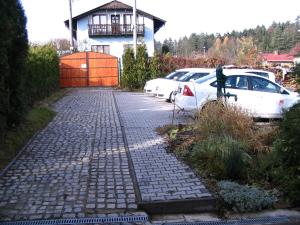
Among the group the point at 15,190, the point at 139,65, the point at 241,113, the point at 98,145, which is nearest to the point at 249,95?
the point at 241,113

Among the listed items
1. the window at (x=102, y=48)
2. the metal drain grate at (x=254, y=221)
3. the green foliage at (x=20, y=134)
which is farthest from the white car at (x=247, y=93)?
the window at (x=102, y=48)

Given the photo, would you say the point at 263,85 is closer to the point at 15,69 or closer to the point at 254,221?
the point at 15,69

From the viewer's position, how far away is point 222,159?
7133mm

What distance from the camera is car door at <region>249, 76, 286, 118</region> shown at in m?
13.7

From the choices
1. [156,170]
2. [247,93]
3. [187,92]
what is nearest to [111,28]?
[187,92]

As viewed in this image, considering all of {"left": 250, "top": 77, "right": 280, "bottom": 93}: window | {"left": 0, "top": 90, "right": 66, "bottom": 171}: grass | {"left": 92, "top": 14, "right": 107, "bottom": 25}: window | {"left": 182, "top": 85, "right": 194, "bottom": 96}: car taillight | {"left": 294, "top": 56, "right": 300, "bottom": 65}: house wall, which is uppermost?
{"left": 92, "top": 14, "right": 107, "bottom": 25}: window

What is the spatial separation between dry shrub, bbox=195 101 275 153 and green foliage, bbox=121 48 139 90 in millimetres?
22260

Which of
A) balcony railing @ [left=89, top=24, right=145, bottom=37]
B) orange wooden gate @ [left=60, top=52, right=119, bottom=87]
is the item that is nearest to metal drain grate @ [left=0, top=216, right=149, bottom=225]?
orange wooden gate @ [left=60, top=52, right=119, bottom=87]

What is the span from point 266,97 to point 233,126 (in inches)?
205

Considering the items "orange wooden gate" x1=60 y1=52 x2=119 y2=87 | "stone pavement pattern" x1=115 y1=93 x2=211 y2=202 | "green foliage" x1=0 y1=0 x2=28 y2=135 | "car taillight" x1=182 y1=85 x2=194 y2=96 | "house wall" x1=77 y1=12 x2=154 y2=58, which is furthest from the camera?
"house wall" x1=77 y1=12 x2=154 y2=58

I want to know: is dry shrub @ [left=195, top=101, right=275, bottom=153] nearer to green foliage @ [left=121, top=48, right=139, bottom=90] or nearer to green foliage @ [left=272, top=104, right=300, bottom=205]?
green foliage @ [left=272, top=104, right=300, bottom=205]

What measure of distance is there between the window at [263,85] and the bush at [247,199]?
27.1ft

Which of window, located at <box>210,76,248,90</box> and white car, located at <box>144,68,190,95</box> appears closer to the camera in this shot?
window, located at <box>210,76,248,90</box>

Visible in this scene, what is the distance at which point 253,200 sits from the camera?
593cm
